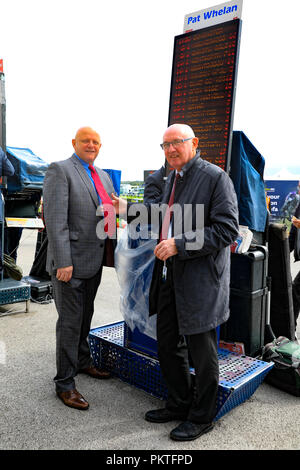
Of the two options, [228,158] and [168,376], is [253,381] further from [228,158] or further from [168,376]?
[228,158]

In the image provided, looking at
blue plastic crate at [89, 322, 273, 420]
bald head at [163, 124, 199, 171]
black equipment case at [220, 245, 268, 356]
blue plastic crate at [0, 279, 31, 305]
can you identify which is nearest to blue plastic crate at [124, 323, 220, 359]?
blue plastic crate at [89, 322, 273, 420]

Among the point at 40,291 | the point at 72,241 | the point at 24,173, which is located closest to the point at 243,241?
the point at 72,241

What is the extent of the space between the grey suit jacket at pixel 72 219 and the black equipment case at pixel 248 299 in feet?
3.32

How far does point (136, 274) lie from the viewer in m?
2.49

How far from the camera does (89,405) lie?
2.37m

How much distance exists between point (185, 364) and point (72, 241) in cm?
100

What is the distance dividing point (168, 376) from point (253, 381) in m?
0.59

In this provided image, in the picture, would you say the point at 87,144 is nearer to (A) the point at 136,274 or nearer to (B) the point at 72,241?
(B) the point at 72,241

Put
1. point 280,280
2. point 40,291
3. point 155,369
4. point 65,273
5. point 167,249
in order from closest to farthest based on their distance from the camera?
point 167,249 → point 65,273 → point 155,369 → point 280,280 → point 40,291

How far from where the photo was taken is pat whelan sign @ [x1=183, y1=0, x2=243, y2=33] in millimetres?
2680

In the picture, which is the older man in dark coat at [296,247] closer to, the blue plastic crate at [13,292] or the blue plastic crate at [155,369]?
the blue plastic crate at [155,369]

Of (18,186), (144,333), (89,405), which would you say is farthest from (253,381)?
(18,186)

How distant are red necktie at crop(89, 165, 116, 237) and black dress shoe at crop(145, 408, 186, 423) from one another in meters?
1.12

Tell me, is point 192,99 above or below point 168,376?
above
